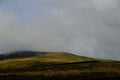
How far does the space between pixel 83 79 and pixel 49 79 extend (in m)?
7.18

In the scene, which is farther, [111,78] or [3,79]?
[3,79]

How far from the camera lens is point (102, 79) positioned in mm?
59969

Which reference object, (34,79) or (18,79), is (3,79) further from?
(34,79)

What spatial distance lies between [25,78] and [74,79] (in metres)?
12.3

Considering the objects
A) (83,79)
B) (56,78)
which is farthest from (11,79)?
(83,79)

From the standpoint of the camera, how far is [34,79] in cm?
6500

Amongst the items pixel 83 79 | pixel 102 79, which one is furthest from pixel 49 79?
pixel 102 79

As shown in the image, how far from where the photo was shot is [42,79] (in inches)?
2510

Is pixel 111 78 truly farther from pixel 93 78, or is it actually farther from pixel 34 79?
pixel 34 79

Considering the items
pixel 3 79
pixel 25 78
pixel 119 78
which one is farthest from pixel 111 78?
pixel 3 79

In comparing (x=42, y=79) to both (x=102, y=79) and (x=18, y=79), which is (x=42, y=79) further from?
(x=102, y=79)

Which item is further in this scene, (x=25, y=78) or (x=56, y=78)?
(x=25, y=78)

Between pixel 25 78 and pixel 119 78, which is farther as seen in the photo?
pixel 25 78

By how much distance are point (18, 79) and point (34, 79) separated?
13.8ft
